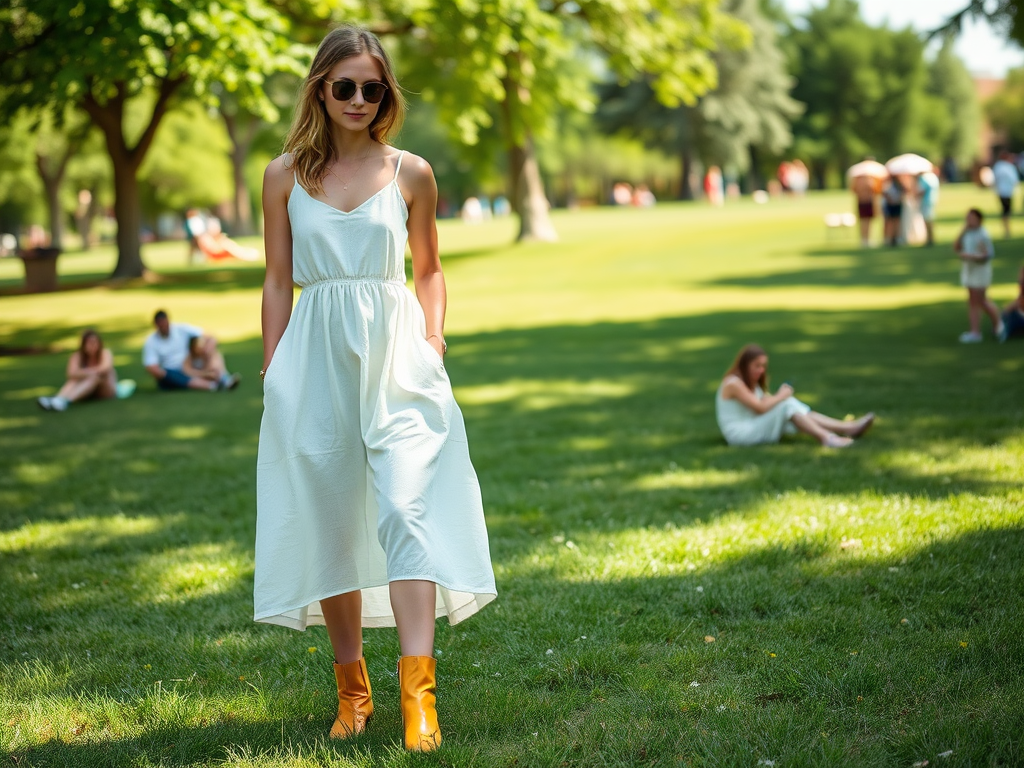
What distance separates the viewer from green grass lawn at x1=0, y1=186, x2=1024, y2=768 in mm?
3582

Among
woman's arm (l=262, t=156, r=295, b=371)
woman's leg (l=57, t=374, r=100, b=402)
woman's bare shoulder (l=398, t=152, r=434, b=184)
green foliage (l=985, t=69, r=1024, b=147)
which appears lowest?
woman's leg (l=57, t=374, r=100, b=402)

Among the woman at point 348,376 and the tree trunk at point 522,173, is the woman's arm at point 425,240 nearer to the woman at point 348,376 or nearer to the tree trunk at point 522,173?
the woman at point 348,376

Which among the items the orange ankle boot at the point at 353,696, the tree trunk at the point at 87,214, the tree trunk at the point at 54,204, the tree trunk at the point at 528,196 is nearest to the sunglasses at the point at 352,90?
the orange ankle boot at the point at 353,696

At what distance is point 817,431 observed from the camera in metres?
8.36

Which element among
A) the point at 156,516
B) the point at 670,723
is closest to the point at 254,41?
the point at 156,516

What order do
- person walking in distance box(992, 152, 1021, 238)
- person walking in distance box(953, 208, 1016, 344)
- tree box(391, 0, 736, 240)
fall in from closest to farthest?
1. person walking in distance box(953, 208, 1016, 344)
2. tree box(391, 0, 736, 240)
3. person walking in distance box(992, 152, 1021, 238)

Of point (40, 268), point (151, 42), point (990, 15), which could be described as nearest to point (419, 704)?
Result: point (151, 42)

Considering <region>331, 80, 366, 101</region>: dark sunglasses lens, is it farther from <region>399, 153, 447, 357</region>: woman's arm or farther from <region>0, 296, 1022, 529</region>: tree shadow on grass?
<region>0, 296, 1022, 529</region>: tree shadow on grass

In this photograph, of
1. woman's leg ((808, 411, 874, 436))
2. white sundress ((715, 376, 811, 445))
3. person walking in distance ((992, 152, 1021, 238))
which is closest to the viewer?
woman's leg ((808, 411, 874, 436))

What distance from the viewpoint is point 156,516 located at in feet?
23.7

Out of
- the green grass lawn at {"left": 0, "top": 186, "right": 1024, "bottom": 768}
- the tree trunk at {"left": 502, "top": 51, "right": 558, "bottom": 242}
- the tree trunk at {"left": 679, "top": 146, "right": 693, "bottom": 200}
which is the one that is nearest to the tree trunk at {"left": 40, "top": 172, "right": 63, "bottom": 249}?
the tree trunk at {"left": 502, "top": 51, "right": 558, "bottom": 242}

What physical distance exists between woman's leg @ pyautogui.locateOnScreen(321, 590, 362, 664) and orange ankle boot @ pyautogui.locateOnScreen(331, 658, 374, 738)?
0.11 ft

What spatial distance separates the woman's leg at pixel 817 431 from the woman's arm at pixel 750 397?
212 mm

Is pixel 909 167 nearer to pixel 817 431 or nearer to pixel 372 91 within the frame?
pixel 817 431
